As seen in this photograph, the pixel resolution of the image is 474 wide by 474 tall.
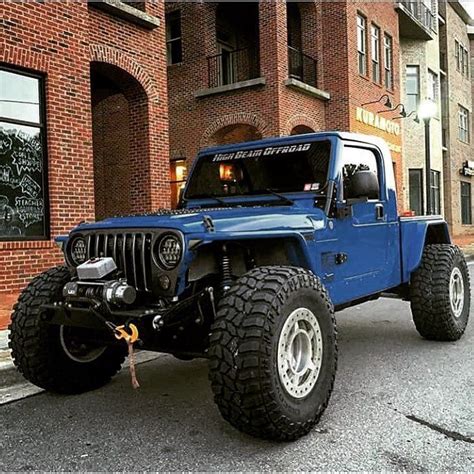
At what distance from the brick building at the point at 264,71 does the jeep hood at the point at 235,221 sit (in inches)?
442

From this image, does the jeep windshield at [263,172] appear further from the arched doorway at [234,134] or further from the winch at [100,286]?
the arched doorway at [234,134]

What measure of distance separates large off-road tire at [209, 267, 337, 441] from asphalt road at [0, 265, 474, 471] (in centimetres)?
21

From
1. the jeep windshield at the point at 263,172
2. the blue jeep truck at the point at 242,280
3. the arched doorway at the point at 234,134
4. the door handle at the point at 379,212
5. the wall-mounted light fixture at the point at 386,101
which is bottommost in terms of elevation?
the blue jeep truck at the point at 242,280

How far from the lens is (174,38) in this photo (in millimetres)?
17625

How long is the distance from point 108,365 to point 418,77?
23833 millimetres

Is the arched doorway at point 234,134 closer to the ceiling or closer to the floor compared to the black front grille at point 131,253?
closer to the ceiling

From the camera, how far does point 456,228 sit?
2792cm

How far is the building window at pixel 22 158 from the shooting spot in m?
8.52

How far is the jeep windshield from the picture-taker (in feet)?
14.9

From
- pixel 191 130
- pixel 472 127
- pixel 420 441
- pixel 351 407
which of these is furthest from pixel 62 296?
pixel 472 127

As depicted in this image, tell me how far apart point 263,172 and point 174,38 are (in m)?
14.2

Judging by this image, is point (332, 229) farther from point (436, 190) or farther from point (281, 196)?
point (436, 190)

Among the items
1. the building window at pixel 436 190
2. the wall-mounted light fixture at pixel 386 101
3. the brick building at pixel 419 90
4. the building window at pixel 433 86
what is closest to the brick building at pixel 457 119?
the building window at pixel 436 190

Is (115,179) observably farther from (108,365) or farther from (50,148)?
(108,365)
